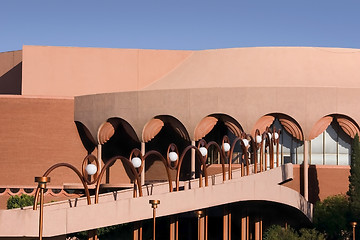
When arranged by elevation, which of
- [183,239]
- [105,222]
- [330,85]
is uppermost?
[330,85]

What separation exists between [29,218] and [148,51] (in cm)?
4064

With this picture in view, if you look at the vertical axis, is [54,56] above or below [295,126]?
above

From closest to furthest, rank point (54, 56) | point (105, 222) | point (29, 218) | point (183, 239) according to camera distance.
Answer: point (29, 218)
point (105, 222)
point (183, 239)
point (54, 56)

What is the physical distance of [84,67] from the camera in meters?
61.8

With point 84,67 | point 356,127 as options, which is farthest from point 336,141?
Answer: point 84,67

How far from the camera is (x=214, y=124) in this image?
53344mm

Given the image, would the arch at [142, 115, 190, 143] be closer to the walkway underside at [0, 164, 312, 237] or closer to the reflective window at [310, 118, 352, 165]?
the reflective window at [310, 118, 352, 165]

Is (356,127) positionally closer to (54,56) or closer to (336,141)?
(336,141)

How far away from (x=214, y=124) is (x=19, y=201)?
15.6 metres

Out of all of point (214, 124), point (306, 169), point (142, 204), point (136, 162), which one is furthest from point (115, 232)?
point (136, 162)

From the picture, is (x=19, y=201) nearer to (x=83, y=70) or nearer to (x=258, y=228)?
(x=83, y=70)

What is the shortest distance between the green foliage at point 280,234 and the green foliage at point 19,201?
678 inches

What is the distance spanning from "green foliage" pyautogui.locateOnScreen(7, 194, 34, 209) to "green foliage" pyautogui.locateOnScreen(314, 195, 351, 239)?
20574 millimetres

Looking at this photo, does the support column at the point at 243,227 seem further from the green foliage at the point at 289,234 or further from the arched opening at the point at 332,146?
the arched opening at the point at 332,146
